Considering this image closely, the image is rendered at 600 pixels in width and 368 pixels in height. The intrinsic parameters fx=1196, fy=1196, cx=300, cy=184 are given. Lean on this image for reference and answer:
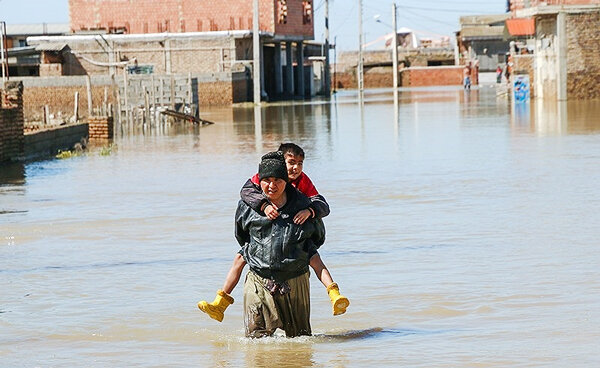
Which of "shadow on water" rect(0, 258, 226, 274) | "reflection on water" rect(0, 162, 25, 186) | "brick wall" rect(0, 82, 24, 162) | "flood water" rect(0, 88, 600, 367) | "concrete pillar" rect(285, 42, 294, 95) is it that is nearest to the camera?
"flood water" rect(0, 88, 600, 367)

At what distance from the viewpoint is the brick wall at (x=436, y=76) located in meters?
88.9

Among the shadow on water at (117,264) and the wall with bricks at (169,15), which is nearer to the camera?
→ the shadow on water at (117,264)

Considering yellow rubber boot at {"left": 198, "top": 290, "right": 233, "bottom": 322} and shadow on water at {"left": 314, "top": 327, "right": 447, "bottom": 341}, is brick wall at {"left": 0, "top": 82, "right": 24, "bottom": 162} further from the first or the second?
yellow rubber boot at {"left": 198, "top": 290, "right": 233, "bottom": 322}

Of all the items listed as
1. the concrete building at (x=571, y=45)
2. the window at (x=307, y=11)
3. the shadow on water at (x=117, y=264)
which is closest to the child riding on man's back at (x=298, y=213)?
the shadow on water at (x=117, y=264)

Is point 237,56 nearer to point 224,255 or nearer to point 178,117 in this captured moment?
point 178,117

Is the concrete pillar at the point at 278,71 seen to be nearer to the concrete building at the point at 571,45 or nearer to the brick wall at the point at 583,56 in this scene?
the concrete building at the point at 571,45

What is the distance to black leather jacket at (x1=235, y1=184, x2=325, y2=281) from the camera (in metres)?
7.13

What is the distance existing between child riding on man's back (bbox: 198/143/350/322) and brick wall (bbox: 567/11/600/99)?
36.9m

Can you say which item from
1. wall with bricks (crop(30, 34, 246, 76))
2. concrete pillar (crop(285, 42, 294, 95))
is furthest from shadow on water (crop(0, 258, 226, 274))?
concrete pillar (crop(285, 42, 294, 95))

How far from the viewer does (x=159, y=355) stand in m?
7.41

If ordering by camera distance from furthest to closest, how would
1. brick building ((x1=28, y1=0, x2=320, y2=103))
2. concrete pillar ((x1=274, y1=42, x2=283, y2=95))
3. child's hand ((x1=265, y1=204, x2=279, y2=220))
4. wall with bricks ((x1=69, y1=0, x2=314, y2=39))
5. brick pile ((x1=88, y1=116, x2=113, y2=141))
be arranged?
concrete pillar ((x1=274, y1=42, x2=283, y2=95)) < wall with bricks ((x1=69, y1=0, x2=314, y2=39)) < brick building ((x1=28, y1=0, x2=320, y2=103)) < brick pile ((x1=88, y1=116, x2=113, y2=141)) < child's hand ((x1=265, y1=204, x2=279, y2=220))

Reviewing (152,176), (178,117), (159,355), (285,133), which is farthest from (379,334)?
(178,117)

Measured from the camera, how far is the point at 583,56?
140ft

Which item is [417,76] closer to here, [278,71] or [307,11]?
[307,11]
